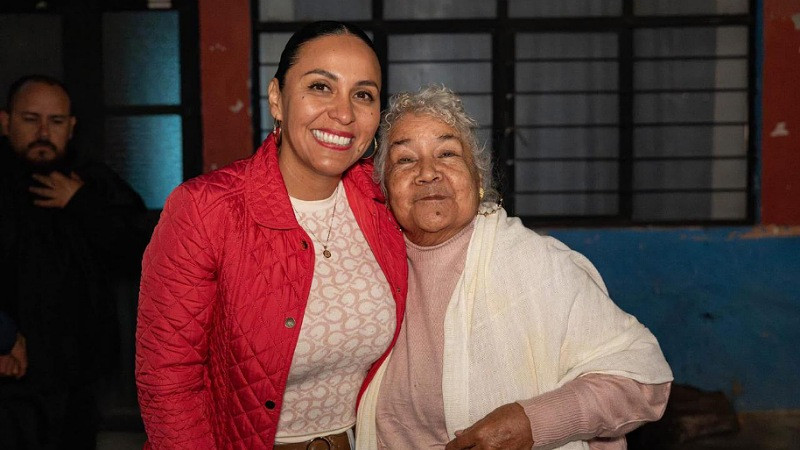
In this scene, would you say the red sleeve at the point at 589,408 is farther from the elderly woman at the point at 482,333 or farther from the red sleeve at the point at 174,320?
the red sleeve at the point at 174,320

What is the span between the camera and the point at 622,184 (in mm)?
4531

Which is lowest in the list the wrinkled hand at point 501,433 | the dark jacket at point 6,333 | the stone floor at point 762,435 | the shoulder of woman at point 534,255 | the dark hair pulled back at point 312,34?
the stone floor at point 762,435

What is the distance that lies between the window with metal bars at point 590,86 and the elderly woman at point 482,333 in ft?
7.92

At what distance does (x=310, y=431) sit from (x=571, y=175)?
315 cm

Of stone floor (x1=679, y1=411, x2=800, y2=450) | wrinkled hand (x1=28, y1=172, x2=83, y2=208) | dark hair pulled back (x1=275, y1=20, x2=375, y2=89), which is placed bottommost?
stone floor (x1=679, y1=411, x2=800, y2=450)

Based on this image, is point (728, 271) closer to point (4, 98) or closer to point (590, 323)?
point (590, 323)

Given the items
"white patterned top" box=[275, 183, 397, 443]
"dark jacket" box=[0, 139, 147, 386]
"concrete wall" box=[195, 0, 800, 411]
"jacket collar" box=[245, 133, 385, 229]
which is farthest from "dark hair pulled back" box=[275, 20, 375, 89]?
"concrete wall" box=[195, 0, 800, 411]

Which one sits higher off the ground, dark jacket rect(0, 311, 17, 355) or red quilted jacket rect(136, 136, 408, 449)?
red quilted jacket rect(136, 136, 408, 449)

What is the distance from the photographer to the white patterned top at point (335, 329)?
1800 mm

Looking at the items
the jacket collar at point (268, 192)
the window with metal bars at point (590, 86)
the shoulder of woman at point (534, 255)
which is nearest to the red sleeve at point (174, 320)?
the jacket collar at point (268, 192)

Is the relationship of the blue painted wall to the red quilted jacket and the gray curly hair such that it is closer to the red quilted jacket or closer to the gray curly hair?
the gray curly hair

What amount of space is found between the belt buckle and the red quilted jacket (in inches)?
5.1

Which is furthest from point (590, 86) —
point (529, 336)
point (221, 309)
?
point (221, 309)

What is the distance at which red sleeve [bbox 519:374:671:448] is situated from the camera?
175 centimetres
